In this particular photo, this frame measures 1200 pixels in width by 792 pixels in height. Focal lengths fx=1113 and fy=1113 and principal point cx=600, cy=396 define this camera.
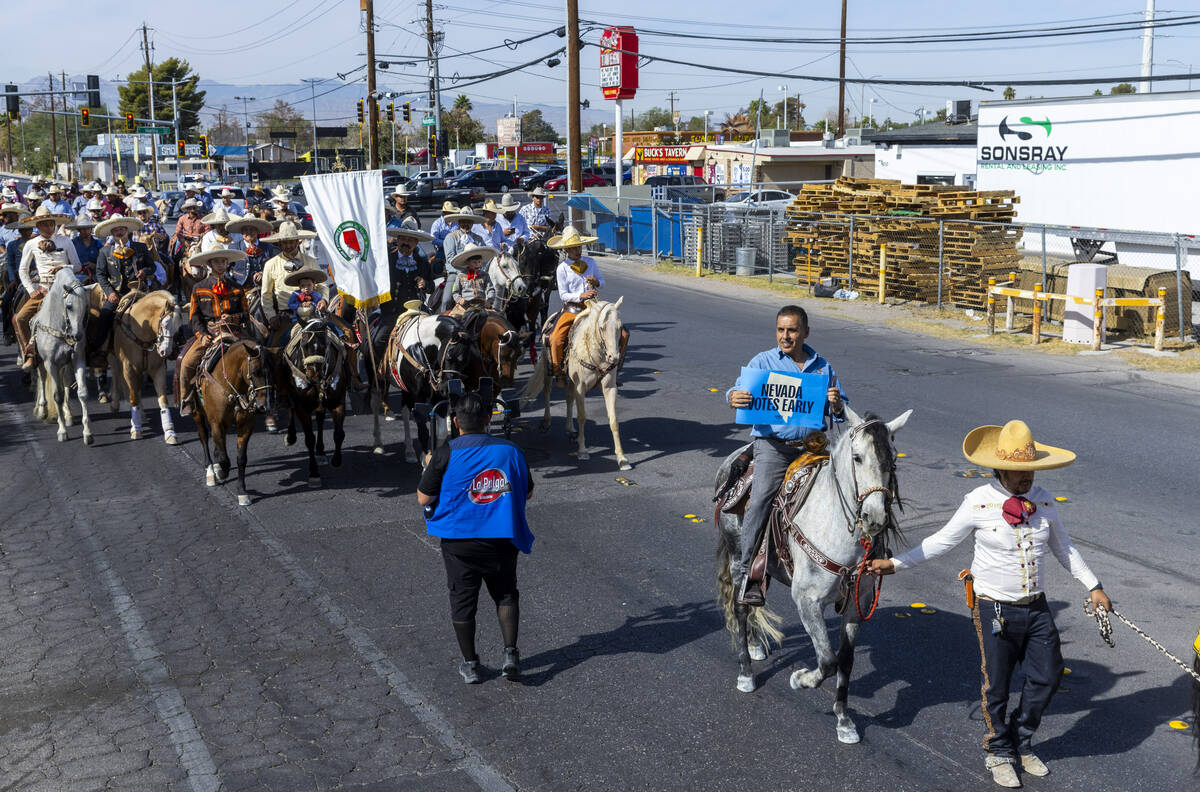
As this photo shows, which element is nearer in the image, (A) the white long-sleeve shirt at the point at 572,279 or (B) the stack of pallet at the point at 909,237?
(A) the white long-sleeve shirt at the point at 572,279

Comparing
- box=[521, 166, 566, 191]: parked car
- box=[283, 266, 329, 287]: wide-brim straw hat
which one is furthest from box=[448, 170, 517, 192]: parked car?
box=[283, 266, 329, 287]: wide-brim straw hat

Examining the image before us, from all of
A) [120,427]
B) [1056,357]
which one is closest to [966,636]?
[120,427]

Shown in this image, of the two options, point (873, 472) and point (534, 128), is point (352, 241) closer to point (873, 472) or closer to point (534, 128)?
point (873, 472)

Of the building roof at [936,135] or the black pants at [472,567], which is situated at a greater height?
the building roof at [936,135]

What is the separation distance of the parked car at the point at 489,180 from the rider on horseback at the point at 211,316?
54.5 meters

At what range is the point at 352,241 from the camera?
39.3ft

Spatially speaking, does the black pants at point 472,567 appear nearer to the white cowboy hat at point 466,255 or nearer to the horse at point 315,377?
the horse at point 315,377

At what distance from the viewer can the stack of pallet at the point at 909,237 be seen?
24406mm

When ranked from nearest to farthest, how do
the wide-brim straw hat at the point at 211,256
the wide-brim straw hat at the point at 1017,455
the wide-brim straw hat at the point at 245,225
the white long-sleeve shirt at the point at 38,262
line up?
the wide-brim straw hat at the point at 1017,455 → the wide-brim straw hat at the point at 211,256 → the white long-sleeve shirt at the point at 38,262 → the wide-brim straw hat at the point at 245,225

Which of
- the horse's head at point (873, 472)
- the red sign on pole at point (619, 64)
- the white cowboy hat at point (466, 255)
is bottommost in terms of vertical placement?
the horse's head at point (873, 472)

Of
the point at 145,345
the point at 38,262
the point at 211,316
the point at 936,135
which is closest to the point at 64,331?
the point at 145,345

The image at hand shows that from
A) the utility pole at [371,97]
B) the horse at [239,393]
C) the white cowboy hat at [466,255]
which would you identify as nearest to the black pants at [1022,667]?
the horse at [239,393]

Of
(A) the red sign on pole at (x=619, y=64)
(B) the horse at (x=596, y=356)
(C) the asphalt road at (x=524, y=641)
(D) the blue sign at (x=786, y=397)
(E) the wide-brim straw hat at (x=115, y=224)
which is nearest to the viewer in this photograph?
(C) the asphalt road at (x=524, y=641)

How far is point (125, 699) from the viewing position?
22.9 feet
